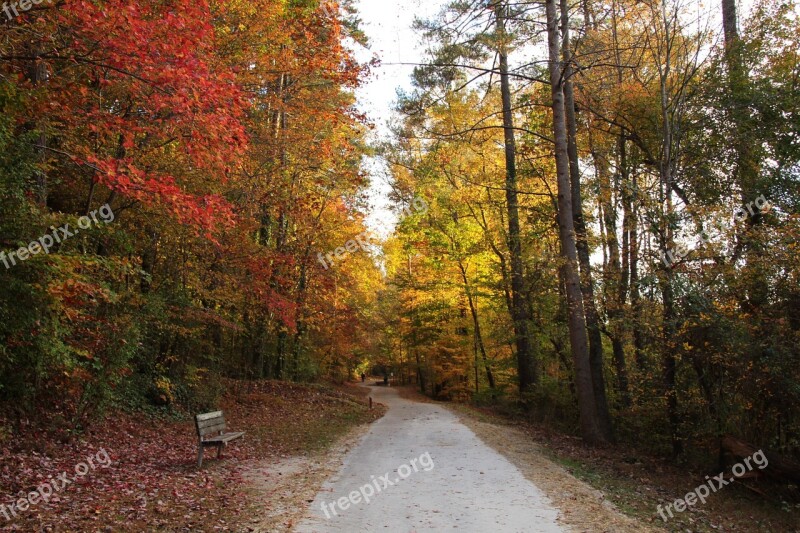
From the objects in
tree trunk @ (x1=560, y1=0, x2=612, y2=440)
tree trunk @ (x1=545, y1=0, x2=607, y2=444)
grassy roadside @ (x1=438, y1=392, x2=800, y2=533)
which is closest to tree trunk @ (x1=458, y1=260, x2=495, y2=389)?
tree trunk @ (x1=560, y1=0, x2=612, y2=440)

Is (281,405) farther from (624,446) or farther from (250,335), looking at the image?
(624,446)

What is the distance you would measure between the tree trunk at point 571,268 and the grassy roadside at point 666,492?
2.63 ft

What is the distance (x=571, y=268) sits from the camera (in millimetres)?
11688

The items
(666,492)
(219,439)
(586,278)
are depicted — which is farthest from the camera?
(586,278)

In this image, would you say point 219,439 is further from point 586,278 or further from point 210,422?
point 586,278

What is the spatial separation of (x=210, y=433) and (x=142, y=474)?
5.27 ft

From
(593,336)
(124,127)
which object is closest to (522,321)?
(593,336)

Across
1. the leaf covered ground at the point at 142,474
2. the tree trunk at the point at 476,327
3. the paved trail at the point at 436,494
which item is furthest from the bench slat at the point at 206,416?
the tree trunk at the point at 476,327

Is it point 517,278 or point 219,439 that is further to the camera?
point 517,278

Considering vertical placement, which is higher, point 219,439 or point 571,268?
point 571,268

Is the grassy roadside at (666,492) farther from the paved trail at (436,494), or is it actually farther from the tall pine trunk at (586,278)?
the paved trail at (436,494)

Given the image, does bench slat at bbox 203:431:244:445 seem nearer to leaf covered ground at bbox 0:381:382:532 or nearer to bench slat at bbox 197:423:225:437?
bench slat at bbox 197:423:225:437

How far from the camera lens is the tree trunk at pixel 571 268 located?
1177 cm

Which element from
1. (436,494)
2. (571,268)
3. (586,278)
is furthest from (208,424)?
(586,278)
